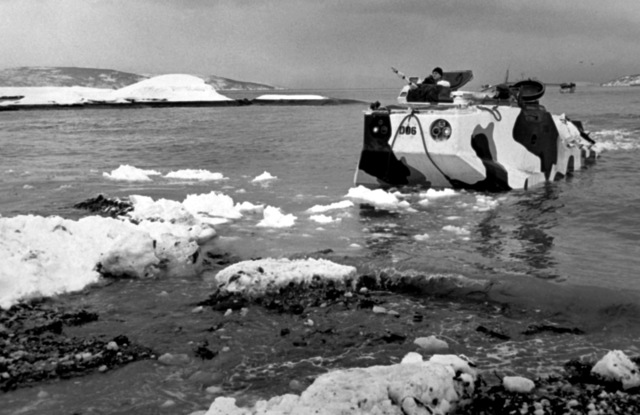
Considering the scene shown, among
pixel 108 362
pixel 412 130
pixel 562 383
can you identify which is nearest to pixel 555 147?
pixel 412 130

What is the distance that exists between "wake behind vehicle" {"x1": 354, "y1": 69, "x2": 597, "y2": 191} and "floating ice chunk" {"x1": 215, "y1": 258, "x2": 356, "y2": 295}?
245 inches

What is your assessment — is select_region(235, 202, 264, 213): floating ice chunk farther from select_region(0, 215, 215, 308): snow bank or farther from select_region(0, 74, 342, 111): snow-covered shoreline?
select_region(0, 74, 342, 111): snow-covered shoreline

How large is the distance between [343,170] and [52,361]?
12.4m

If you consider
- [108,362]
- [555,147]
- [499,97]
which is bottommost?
[108,362]

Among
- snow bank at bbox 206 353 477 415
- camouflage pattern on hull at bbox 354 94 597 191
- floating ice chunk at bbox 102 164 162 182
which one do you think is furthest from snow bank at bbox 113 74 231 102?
snow bank at bbox 206 353 477 415

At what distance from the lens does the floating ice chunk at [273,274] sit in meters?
6.15

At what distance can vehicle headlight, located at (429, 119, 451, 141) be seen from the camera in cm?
1198

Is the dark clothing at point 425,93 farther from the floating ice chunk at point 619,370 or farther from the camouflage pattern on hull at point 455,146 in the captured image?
the floating ice chunk at point 619,370

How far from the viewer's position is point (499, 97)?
1374 cm

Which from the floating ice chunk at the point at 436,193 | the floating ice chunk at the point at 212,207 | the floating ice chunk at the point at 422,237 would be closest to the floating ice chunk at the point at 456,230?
the floating ice chunk at the point at 422,237

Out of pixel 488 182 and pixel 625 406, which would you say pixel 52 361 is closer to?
pixel 625 406

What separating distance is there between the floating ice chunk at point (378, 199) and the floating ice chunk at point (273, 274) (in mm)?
4643

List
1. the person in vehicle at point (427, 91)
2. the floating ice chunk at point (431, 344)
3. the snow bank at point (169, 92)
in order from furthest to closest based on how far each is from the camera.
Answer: the snow bank at point (169, 92) → the person in vehicle at point (427, 91) → the floating ice chunk at point (431, 344)

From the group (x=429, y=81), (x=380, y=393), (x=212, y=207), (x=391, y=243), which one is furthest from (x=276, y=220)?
(x=380, y=393)
